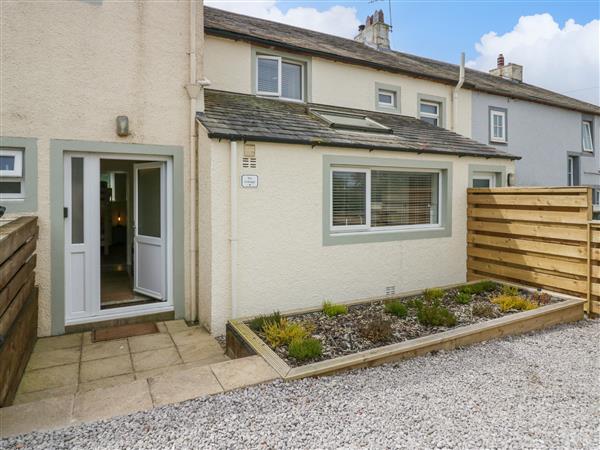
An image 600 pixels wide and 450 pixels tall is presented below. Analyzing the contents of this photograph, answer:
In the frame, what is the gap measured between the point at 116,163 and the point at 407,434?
8.73 m

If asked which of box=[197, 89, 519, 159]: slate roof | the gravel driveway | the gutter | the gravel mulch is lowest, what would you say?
the gravel driveway

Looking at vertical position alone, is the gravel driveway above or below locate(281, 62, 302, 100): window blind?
below

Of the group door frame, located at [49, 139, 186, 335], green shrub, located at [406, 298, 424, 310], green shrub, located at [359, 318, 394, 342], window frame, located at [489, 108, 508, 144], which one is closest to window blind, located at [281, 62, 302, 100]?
door frame, located at [49, 139, 186, 335]

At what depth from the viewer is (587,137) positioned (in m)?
15.8

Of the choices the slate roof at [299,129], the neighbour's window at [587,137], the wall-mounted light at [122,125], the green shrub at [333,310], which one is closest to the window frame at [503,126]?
the slate roof at [299,129]

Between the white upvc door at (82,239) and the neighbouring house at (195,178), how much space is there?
0.02 metres

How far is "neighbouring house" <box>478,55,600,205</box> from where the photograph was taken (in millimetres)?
12406

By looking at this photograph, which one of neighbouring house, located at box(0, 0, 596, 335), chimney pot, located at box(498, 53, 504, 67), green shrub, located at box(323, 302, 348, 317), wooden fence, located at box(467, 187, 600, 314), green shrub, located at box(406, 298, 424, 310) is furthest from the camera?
chimney pot, located at box(498, 53, 504, 67)

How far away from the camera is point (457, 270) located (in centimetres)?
803

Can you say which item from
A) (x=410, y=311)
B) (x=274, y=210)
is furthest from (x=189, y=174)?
(x=410, y=311)

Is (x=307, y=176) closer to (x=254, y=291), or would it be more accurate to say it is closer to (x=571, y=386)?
(x=254, y=291)

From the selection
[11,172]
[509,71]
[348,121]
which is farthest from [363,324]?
[509,71]

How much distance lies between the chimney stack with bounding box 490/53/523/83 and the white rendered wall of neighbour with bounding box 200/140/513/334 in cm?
1277

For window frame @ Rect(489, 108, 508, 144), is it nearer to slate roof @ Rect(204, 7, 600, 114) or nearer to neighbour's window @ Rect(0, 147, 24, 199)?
slate roof @ Rect(204, 7, 600, 114)
